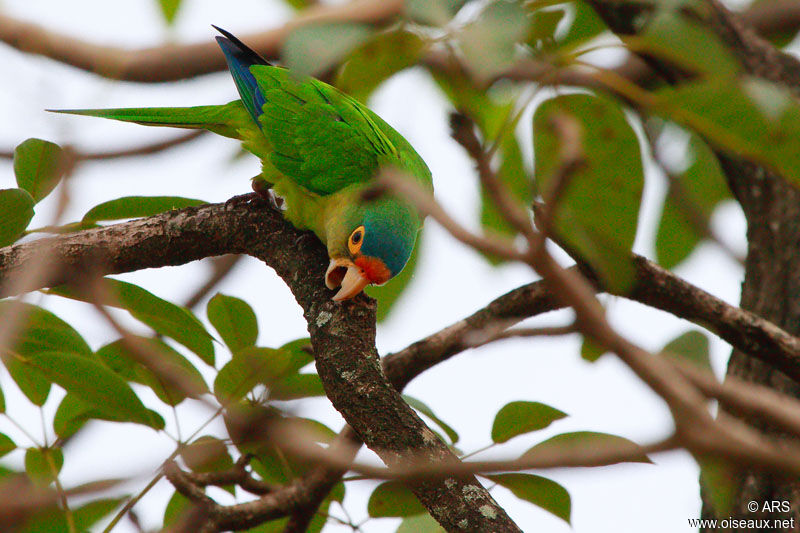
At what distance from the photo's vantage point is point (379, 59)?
1.82 metres

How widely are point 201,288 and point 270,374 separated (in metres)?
2.13

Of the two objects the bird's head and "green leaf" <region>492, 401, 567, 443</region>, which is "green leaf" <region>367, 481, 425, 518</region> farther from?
the bird's head

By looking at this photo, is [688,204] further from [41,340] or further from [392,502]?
[41,340]

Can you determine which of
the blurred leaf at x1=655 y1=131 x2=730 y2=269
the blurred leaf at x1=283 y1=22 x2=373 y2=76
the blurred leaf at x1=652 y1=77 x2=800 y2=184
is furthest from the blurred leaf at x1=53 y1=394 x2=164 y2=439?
the blurred leaf at x1=655 y1=131 x2=730 y2=269

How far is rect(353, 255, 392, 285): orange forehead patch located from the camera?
8.53ft

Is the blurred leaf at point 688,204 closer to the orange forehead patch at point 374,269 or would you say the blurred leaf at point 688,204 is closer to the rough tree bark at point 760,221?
the rough tree bark at point 760,221

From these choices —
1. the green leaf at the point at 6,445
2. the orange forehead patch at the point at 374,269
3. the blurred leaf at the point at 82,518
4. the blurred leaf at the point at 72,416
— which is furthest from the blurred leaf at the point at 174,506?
the orange forehead patch at the point at 374,269

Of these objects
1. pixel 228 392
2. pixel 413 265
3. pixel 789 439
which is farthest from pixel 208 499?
pixel 789 439

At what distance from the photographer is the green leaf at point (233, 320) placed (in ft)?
7.38

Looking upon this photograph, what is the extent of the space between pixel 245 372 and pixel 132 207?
0.63m

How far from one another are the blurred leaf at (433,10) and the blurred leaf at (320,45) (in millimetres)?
141

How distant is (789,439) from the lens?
2494 millimetres

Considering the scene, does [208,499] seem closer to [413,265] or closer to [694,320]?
[413,265]

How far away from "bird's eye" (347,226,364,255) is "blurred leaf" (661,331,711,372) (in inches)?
42.4
